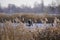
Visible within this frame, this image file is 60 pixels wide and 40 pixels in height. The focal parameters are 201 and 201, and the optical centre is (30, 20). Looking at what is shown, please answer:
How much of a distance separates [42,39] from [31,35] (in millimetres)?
139

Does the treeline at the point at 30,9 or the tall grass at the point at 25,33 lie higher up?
the treeline at the point at 30,9

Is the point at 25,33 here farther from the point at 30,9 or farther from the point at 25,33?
the point at 30,9

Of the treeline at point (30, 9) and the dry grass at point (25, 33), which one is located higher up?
the treeline at point (30, 9)

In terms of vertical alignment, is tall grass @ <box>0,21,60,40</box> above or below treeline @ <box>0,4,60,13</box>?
below

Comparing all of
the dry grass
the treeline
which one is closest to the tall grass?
the dry grass

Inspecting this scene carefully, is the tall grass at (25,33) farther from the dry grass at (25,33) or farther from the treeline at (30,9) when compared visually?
the treeline at (30,9)

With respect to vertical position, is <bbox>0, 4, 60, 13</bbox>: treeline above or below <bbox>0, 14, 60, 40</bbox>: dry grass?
above

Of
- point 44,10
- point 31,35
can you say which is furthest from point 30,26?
point 44,10

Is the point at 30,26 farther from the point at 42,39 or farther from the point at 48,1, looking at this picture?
the point at 48,1

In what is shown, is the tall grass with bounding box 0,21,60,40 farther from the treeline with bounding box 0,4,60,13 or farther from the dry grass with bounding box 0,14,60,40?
the treeline with bounding box 0,4,60,13

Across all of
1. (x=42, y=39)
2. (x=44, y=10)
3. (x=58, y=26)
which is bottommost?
(x=42, y=39)

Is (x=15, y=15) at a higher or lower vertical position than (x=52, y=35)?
higher

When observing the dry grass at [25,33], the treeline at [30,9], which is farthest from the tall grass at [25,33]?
the treeline at [30,9]

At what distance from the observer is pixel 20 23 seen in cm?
238
